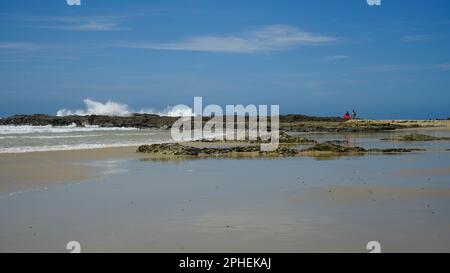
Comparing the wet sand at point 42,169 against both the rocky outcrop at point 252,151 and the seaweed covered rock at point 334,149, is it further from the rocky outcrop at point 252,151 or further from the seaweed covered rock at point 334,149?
the seaweed covered rock at point 334,149

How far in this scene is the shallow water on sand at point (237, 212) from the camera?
261 inches

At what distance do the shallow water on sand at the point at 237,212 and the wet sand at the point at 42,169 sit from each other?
802 millimetres

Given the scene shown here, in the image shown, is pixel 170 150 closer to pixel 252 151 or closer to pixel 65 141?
pixel 252 151

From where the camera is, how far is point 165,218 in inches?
317

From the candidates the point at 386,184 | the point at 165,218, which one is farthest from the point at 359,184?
the point at 165,218

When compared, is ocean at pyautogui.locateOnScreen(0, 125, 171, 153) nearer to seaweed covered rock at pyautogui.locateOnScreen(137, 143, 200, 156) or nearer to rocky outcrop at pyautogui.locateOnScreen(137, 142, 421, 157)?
seaweed covered rock at pyautogui.locateOnScreen(137, 143, 200, 156)

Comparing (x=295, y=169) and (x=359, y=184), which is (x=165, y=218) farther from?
(x=295, y=169)

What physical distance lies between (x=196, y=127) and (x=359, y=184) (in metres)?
44.0

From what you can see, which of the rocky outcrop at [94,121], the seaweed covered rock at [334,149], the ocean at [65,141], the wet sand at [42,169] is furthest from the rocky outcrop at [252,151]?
the rocky outcrop at [94,121]

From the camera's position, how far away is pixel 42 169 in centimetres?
1523

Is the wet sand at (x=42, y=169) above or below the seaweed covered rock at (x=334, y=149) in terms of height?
below

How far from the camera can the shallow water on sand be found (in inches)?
261

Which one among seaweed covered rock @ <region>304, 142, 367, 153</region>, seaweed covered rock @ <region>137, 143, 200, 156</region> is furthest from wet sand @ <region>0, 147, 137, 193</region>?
seaweed covered rock @ <region>304, 142, 367, 153</region>

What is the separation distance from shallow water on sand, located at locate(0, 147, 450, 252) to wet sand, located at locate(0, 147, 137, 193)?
31.6 inches
